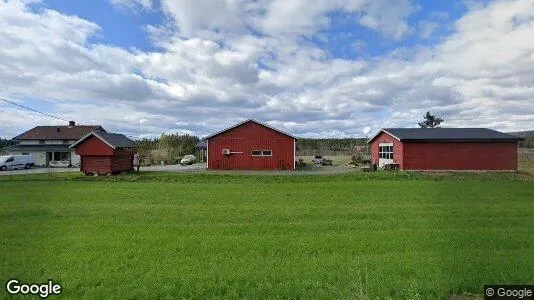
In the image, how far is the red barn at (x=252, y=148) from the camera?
3900cm

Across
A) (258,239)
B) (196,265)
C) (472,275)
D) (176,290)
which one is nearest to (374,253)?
(472,275)

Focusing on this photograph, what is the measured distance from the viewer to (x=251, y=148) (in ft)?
128

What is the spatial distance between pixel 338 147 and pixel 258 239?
92501mm

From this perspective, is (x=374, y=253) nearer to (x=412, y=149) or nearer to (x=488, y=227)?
(x=488, y=227)

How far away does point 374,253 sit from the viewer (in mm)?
7656

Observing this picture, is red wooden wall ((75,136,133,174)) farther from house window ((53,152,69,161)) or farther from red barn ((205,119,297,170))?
house window ((53,152,69,161))

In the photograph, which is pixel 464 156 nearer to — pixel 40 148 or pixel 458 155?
pixel 458 155

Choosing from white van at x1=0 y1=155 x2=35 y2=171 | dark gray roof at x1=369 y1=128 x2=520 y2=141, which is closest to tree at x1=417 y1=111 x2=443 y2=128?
dark gray roof at x1=369 y1=128 x2=520 y2=141

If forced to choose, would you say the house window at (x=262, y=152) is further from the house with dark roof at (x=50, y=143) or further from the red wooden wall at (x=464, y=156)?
the house with dark roof at (x=50, y=143)

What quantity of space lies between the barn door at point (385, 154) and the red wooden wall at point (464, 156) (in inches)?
140

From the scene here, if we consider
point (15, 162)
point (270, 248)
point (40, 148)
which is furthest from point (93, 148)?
point (270, 248)

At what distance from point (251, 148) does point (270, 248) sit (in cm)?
3115

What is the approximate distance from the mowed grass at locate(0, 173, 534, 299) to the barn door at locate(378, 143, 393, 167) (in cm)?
2355

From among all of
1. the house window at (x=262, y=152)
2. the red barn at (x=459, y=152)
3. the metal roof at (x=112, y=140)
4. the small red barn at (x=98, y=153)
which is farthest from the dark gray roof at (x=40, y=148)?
the red barn at (x=459, y=152)
